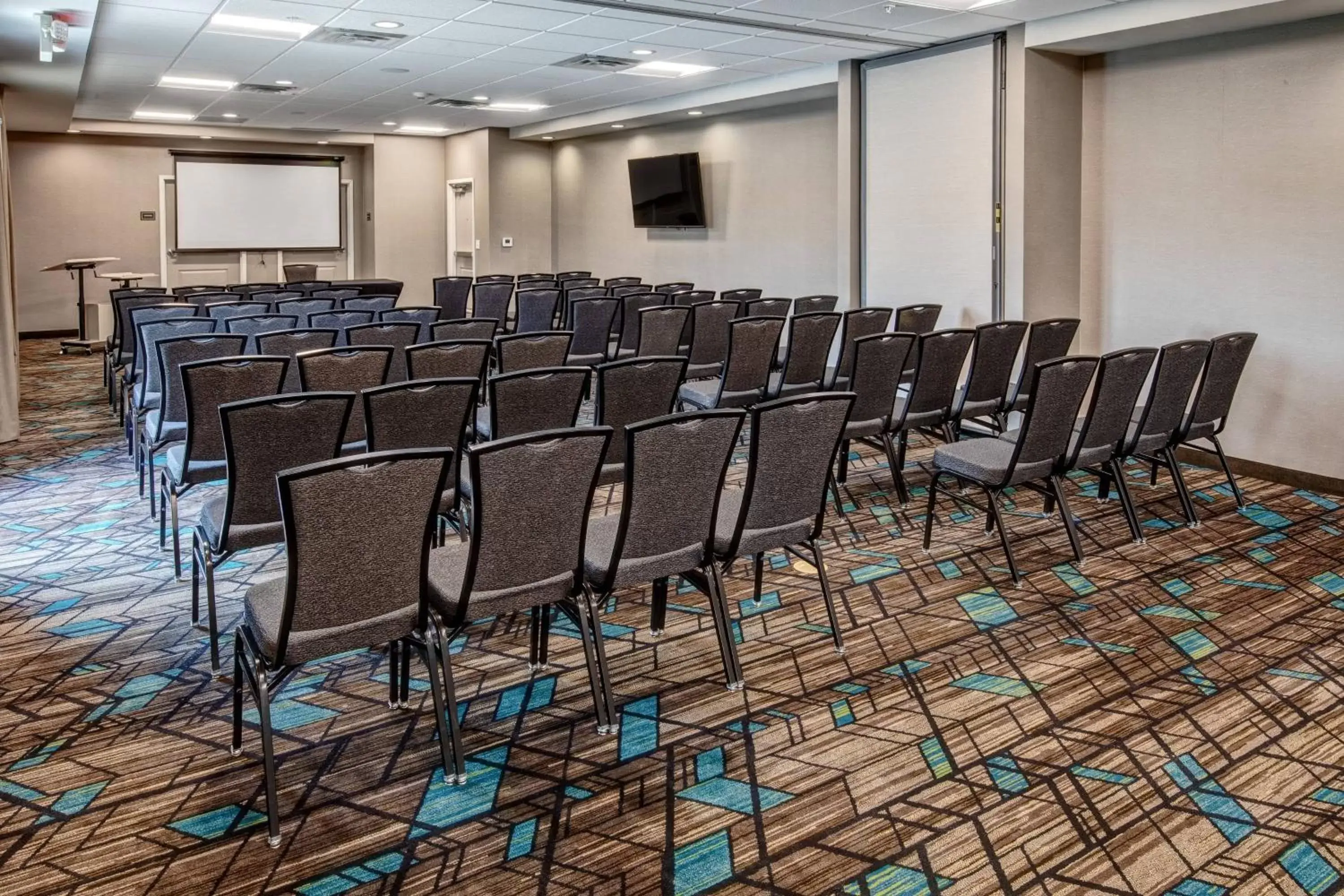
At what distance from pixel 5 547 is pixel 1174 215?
7870 mm

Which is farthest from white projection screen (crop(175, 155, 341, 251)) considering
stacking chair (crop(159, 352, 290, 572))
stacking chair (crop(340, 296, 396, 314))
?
stacking chair (crop(159, 352, 290, 572))

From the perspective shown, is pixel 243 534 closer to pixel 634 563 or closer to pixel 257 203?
pixel 634 563

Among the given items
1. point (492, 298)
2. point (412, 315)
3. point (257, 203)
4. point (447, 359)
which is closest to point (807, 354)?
point (447, 359)

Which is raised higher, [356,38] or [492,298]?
[356,38]

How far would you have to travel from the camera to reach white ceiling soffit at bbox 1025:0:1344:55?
22.2 ft

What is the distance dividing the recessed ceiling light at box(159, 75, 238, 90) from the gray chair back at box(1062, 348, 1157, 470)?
10.0m

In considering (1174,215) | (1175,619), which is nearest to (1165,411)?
(1175,619)

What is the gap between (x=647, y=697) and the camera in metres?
3.80

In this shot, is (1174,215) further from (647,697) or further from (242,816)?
(242,816)

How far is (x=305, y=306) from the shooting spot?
9086 millimetres

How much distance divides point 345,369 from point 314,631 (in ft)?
7.92

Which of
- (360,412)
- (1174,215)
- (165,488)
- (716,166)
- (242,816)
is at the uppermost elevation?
(716,166)

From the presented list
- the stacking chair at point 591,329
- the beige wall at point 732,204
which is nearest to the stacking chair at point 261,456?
the stacking chair at point 591,329

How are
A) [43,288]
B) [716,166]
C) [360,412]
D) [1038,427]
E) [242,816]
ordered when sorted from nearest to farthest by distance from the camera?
[242,816]
[1038,427]
[360,412]
[716,166]
[43,288]
